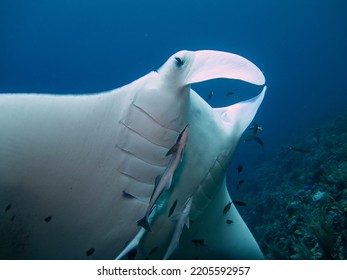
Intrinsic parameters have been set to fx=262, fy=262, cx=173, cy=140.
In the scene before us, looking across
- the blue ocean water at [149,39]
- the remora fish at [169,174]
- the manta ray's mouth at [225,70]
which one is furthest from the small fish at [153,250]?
the blue ocean water at [149,39]

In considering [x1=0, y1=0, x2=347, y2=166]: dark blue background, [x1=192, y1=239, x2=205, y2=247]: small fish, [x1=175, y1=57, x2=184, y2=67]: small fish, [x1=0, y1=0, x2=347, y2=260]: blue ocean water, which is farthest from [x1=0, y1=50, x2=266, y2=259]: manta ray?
[x1=0, y1=0, x2=347, y2=166]: dark blue background

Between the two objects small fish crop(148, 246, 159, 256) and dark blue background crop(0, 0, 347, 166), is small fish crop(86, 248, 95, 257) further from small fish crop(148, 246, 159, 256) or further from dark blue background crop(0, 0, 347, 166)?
dark blue background crop(0, 0, 347, 166)

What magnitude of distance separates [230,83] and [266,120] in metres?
14.7

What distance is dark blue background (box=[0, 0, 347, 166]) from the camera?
58906mm

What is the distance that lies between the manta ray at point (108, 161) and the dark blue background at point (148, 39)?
54575 millimetres

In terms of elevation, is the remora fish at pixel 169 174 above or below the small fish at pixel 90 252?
above

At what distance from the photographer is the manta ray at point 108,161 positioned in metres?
1.52

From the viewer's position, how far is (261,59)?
73188mm

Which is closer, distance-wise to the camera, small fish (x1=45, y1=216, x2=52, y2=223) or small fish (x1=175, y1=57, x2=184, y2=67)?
small fish (x1=175, y1=57, x2=184, y2=67)

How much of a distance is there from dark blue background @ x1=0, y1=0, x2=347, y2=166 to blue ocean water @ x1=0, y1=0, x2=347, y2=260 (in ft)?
0.74

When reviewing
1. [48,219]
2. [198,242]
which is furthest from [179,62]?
[198,242]

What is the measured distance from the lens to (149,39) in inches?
2692

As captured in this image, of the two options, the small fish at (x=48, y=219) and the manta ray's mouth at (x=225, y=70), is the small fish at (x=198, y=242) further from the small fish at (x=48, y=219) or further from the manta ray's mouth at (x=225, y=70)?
the manta ray's mouth at (x=225, y=70)
